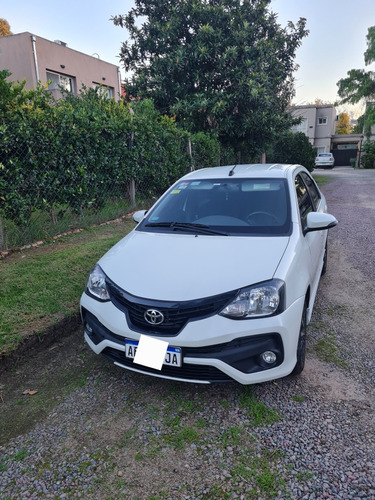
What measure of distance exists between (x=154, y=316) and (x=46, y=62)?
59.0 ft

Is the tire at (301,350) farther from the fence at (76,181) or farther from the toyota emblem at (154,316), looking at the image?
the fence at (76,181)

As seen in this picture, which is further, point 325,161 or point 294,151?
point 325,161

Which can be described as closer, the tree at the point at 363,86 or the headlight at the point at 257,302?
the headlight at the point at 257,302

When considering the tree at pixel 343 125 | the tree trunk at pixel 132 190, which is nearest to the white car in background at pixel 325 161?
the tree at pixel 343 125

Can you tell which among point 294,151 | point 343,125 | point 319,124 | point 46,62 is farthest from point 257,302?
point 343,125

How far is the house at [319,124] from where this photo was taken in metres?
41.9

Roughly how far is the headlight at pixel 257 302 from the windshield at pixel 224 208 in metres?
0.78

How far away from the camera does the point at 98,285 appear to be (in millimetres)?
2668

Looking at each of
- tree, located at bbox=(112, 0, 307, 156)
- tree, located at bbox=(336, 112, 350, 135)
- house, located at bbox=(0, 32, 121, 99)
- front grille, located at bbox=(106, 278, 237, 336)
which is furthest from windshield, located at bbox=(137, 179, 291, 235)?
tree, located at bbox=(336, 112, 350, 135)

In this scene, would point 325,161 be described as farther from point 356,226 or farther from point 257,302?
point 257,302

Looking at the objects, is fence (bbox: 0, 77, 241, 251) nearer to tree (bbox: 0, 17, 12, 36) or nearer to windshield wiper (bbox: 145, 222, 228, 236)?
windshield wiper (bbox: 145, 222, 228, 236)

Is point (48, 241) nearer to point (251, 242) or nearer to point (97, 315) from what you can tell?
point (97, 315)

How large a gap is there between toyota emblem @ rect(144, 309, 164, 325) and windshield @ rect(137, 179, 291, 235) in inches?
41.7

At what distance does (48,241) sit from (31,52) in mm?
14002
